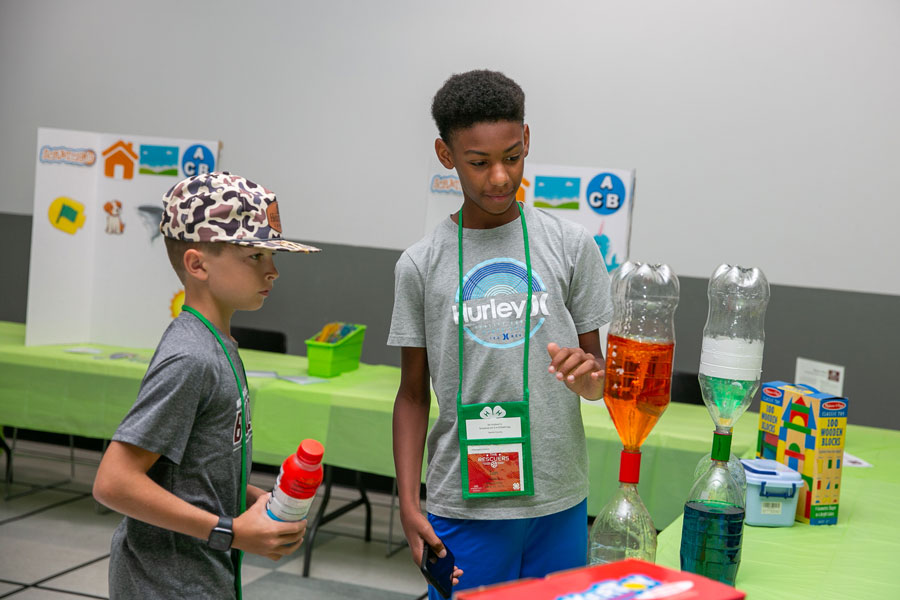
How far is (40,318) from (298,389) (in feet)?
4.99

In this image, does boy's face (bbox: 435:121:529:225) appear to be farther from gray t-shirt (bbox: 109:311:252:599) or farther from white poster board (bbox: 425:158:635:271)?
white poster board (bbox: 425:158:635:271)

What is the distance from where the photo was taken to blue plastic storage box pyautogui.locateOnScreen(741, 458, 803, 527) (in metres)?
1.93

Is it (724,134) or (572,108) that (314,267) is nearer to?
(572,108)

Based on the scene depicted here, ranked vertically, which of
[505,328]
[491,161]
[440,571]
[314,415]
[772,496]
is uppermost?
[491,161]

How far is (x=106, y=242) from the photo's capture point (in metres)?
4.52

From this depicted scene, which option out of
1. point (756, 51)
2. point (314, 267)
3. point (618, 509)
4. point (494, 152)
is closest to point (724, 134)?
point (756, 51)

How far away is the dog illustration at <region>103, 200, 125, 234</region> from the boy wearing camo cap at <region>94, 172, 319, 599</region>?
10.6 feet

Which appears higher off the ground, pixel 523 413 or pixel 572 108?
pixel 572 108

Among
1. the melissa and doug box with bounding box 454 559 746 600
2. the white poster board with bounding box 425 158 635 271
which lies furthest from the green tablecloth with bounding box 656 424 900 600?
the white poster board with bounding box 425 158 635 271

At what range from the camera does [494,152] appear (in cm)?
161

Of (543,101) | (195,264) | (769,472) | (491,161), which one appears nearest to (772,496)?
(769,472)

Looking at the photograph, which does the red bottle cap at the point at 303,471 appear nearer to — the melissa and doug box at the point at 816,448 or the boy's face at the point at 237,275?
the boy's face at the point at 237,275

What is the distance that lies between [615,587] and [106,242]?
4036mm

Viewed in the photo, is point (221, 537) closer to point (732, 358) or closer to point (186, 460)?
point (186, 460)
